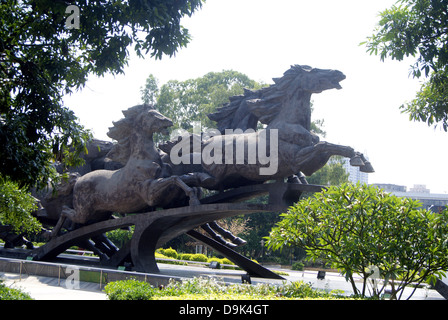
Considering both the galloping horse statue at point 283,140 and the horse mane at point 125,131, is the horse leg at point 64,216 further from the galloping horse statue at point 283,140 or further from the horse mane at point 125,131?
the galloping horse statue at point 283,140

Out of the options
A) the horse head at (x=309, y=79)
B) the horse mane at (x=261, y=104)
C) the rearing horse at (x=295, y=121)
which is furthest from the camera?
the horse mane at (x=261, y=104)

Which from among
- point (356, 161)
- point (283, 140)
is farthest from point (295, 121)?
point (356, 161)

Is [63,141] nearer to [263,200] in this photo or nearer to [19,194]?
[19,194]

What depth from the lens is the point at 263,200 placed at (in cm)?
3547

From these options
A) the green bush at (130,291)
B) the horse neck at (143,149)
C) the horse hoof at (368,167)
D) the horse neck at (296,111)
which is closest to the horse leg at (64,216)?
the horse neck at (143,149)

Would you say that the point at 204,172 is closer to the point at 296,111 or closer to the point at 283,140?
the point at 283,140

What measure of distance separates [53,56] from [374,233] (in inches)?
268

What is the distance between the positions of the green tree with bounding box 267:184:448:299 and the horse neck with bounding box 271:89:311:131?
17.2 ft

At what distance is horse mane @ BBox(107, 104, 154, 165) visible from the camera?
15.2m

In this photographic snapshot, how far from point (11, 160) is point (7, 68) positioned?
2.24 metres

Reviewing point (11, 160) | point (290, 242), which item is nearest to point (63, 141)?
point (11, 160)

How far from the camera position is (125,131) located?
15.4m

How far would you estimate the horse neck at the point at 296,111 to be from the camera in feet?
45.2
